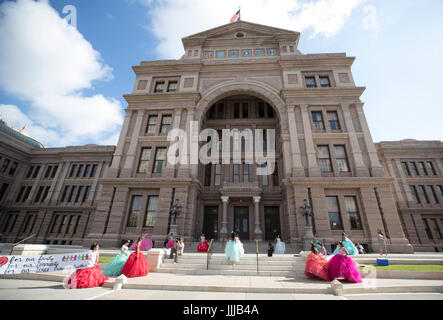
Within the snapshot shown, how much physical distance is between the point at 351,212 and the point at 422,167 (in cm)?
2303

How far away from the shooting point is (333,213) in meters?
17.6

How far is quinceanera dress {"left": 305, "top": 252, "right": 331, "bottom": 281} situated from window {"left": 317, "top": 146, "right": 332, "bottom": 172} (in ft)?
39.9

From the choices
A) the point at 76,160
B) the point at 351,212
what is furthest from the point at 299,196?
the point at 76,160

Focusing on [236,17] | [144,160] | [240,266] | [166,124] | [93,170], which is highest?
[236,17]

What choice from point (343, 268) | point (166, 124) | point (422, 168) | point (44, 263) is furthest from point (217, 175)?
point (422, 168)

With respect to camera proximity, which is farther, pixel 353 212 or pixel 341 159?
pixel 341 159

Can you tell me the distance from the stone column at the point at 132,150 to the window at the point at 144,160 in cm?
80

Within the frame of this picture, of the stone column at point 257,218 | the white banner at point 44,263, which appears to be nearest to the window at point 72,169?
the white banner at point 44,263

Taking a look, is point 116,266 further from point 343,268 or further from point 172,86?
point 172,86

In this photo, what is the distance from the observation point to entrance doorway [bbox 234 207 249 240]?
72.5 feet

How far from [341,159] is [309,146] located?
3477 mm

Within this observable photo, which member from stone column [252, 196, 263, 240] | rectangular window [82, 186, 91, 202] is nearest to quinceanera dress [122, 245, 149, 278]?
stone column [252, 196, 263, 240]

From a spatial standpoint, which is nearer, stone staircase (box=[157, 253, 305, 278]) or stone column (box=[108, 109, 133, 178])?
stone staircase (box=[157, 253, 305, 278])

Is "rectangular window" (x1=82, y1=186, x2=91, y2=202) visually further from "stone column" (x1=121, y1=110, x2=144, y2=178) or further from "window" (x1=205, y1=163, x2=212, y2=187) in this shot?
"window" (x1=205, y1=163, x2=212, y2=187)
